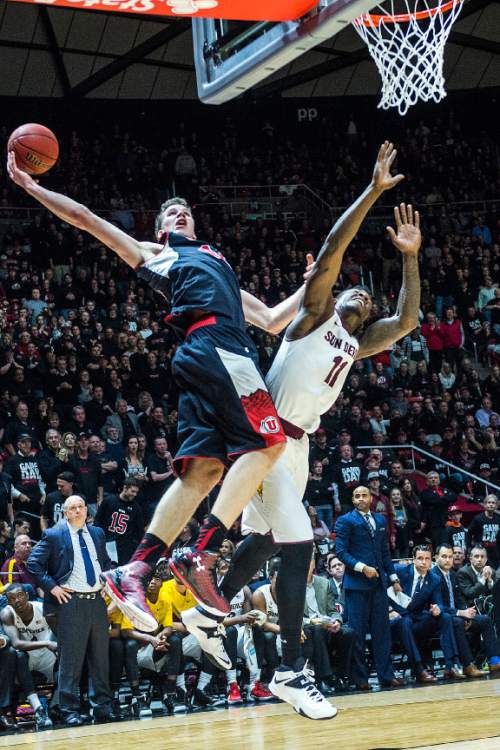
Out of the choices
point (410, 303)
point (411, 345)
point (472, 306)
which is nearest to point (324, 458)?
point (411, 345)

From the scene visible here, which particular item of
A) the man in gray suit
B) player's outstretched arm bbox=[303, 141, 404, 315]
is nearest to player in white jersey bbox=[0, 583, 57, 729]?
the man in gray suit

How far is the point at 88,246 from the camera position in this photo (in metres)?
19.7

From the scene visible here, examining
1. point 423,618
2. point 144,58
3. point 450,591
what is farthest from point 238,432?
point 144,58

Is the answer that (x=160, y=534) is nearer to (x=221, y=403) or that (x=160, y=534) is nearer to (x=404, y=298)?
(x=221, y=403)

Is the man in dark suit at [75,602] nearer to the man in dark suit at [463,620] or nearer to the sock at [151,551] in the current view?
the man in dark suit at [463,620]

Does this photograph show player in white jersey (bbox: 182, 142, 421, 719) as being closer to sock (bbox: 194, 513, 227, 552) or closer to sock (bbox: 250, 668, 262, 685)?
sock (bbox: 194, 513, 227, 552)

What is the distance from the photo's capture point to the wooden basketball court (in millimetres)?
5344

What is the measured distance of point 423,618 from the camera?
1182 centimetres

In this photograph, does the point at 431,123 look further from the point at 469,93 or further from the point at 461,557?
the point at 461,557

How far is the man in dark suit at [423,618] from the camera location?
11602mm

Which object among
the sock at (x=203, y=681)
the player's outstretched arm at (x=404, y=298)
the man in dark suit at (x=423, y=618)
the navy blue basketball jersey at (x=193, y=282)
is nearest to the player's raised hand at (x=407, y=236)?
the player's outstretched arm at (x=404, y=298)

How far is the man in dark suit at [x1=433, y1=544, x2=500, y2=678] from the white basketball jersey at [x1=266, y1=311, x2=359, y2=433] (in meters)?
7.15

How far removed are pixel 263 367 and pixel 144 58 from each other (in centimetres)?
1154

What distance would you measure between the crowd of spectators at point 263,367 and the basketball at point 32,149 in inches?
205
